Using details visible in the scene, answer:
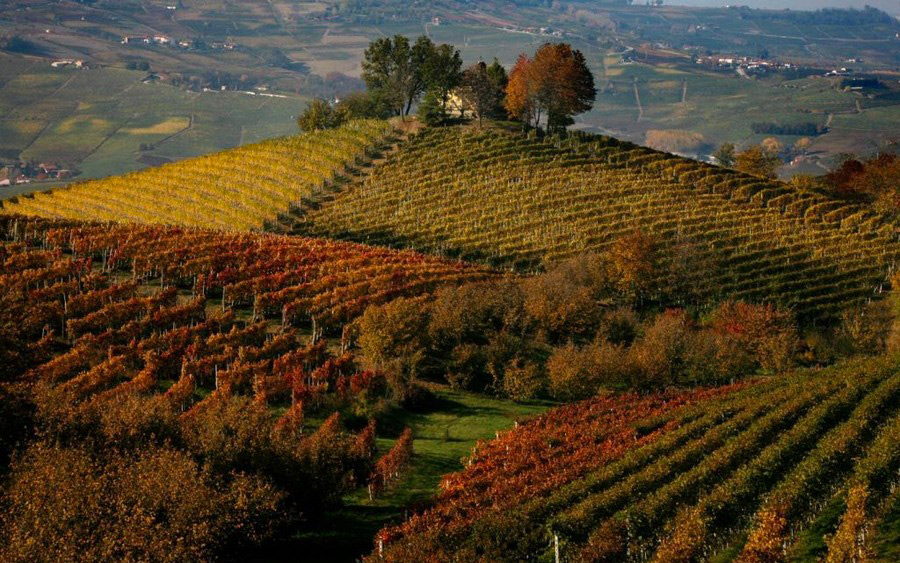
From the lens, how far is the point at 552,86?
11844 cm

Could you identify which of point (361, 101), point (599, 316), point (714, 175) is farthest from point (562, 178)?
point (361, 101)

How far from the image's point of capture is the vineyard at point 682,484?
3544 cm

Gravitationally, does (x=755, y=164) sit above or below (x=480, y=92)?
below

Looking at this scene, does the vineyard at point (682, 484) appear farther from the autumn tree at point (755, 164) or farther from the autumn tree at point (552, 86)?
the autumn tree at point (755, 164)

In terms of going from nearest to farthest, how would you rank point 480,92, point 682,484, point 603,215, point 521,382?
point 682,484
point 521,382
point 603,215
point 480,92

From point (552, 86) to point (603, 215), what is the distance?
94.9ft

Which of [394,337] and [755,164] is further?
[755,164]

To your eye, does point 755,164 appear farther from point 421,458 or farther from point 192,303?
point 421,458

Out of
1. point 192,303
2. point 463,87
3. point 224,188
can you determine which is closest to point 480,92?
point 463,87

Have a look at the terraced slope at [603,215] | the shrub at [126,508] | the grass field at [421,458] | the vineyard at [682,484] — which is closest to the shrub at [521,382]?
the grass field at [421,458]

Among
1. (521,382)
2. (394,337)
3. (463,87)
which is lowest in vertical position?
(521,382)

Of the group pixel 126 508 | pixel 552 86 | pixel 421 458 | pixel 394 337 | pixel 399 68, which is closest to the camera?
pixel 126 508

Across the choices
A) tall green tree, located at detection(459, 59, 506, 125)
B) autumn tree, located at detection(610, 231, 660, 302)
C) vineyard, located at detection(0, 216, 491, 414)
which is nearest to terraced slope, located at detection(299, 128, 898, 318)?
autumn tree, located at detection(610, 231, 660, 302)

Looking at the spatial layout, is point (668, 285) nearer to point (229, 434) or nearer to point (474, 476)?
point (474, 476)
